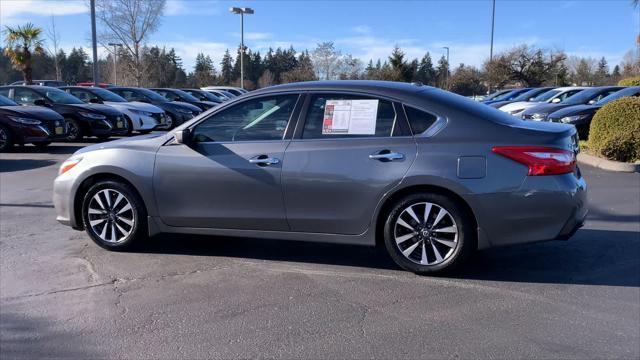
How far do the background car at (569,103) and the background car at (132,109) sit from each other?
1107cm

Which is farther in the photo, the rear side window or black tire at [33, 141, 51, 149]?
black tire at [33, 141, 51, 149]

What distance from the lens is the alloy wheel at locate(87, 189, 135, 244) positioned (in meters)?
5.43

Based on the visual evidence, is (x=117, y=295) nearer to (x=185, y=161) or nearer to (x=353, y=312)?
(x=185, y=161)

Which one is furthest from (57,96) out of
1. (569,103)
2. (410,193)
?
(569,103)

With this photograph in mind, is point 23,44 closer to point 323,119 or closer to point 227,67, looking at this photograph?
point 323,119

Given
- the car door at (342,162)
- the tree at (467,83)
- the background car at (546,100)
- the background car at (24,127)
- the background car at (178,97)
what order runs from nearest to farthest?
1. the car door at (342,162)
2. the background car at (24,127)
3. the background car at (546,100)
4. the background car at (178,97)
5. the tree at (467,83)

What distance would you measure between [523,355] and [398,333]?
2.61ft

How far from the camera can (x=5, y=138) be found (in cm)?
1280

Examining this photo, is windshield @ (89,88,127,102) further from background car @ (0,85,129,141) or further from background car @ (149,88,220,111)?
background car @ (149,88,220,111)

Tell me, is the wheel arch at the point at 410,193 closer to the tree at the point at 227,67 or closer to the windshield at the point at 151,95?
the windshield at the point at 151,95

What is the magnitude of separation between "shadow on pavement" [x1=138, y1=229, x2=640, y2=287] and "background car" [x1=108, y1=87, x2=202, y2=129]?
1404cm

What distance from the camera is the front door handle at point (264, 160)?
16.2 feet

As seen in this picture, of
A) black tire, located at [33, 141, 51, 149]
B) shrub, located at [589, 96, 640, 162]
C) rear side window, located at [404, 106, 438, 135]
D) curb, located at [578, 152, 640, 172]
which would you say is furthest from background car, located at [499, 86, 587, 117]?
rear side window, located at [404, 106, 438, 135]

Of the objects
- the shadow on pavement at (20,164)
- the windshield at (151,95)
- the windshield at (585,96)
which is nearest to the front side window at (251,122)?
the shadow on pavement at (20,164)
